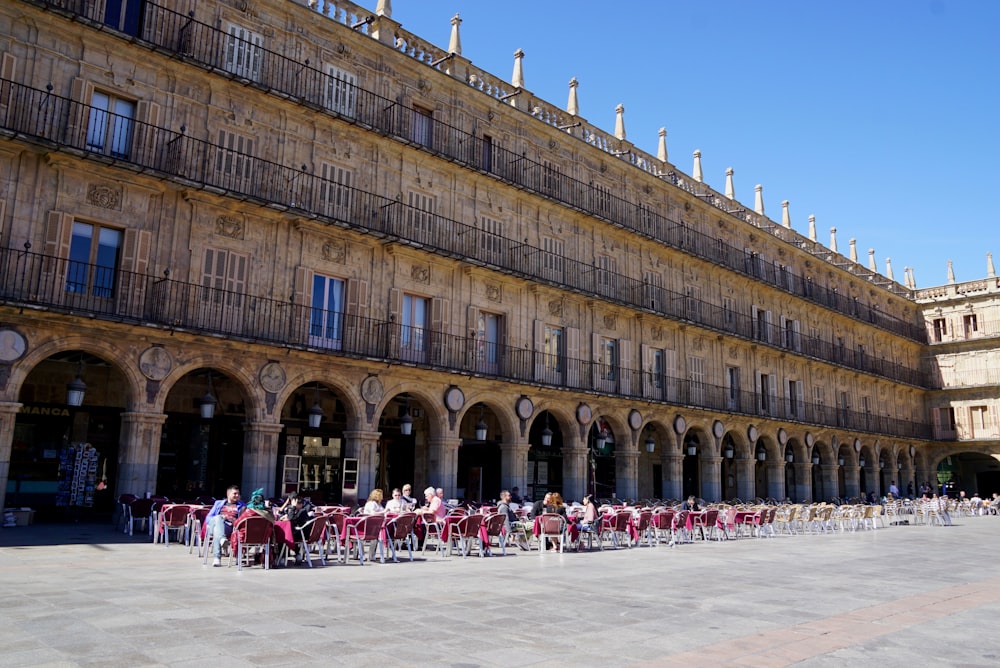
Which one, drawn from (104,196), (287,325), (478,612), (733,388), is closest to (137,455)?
(287,325)

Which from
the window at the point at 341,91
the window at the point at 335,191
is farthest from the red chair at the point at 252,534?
the window at the point at 341,91

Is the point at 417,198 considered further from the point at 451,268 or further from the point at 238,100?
the point at 238,100

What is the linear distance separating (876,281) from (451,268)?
1371 inches

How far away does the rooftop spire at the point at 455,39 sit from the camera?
22406mm

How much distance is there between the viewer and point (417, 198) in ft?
68.8

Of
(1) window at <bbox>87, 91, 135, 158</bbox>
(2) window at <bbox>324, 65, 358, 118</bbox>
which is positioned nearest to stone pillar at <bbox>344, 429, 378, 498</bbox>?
(1) window at <bbox>87, 91, 135, 158</bbox>

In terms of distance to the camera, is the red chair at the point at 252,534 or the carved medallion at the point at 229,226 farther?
the carved medallion at the point at 229,226

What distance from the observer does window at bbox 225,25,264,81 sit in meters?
17.7

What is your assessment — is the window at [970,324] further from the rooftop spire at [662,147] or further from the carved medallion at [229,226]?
the carved medallion at [229,226]

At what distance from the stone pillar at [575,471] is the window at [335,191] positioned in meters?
10.1

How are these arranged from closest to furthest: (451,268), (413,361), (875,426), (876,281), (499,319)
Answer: (413,361), (451,268), (499,319), (875,426), (876,281)

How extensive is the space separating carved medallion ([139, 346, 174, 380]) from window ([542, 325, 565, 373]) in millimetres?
11456

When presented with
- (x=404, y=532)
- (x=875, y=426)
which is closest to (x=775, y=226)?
(x=875, y=426)

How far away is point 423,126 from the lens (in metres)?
21.7
